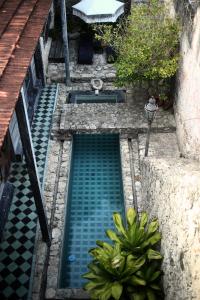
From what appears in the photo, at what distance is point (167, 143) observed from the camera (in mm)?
10812

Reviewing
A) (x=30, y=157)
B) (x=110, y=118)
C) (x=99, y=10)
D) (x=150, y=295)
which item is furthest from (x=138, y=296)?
(x=99, y=10)

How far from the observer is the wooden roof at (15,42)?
210 inches

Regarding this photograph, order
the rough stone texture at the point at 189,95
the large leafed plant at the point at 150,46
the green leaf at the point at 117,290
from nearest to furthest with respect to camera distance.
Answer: the green leaf at the point at 117,290 < the rough stone texture at the point at 189,95 < the large leafed plant at the point at 150,46

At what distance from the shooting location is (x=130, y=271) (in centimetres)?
659

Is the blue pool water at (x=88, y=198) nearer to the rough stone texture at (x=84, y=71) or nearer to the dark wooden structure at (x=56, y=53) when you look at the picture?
the rough stone texture at (x=84, y=71)

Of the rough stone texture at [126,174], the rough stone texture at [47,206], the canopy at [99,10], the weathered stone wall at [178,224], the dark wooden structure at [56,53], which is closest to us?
the weathered stone wall at [178,224]

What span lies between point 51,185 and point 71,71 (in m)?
5.83

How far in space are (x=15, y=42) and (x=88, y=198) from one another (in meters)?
4.73

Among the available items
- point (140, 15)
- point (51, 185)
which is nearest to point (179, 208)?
point (51, 185)

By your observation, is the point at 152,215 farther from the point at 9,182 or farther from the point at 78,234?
the point at 9,182

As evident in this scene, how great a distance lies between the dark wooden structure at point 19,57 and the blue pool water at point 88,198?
31.3 inches

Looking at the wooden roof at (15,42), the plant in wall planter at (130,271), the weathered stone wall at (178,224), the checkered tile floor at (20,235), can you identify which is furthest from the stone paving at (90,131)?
the wooden roof at (15,42)

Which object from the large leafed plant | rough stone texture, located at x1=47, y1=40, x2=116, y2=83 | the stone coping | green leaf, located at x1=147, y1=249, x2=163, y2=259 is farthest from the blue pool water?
rough stone texture, located at x1=47, y1=40, x2=116, y2=83

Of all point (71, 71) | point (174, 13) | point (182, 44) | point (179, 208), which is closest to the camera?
point (179, 208)
